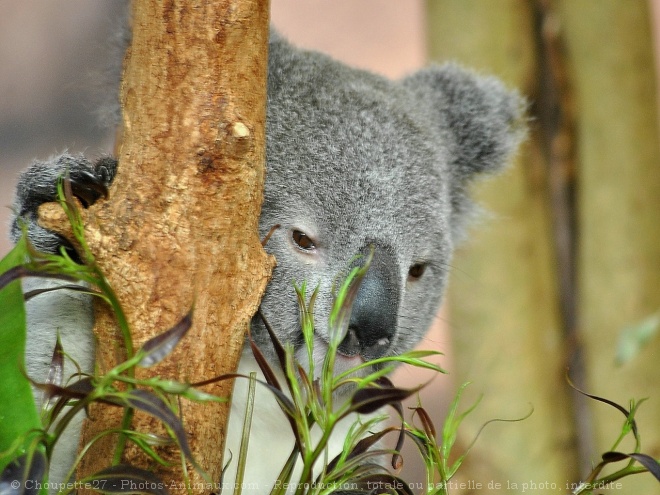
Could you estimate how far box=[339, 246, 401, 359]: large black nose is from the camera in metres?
1.44

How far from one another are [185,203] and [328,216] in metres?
0.46

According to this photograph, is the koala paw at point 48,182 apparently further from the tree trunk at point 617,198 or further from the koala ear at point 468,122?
the tree trunk at point 617,198

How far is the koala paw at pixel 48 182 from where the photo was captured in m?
1.27

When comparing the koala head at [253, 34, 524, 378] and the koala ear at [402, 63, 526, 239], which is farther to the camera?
the koala ear at [402, 63, 526, 239]

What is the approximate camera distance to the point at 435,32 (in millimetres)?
3207

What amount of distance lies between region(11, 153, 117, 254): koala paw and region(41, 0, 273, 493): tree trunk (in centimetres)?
13

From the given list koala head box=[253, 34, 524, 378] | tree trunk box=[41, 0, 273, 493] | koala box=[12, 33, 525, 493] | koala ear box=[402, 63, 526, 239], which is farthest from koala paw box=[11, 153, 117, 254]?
koala ear box=[402, 63, 526, 239]

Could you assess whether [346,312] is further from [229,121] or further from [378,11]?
[378,11]

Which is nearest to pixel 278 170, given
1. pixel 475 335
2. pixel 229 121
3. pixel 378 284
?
pixel 378 284

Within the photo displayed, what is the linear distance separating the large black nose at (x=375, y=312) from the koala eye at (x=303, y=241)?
11 centimetres

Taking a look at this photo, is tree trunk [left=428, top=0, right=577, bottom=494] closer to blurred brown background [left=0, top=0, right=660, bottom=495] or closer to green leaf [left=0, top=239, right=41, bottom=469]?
blurred brown background [left=0, top=0, right=660, bottom=495]

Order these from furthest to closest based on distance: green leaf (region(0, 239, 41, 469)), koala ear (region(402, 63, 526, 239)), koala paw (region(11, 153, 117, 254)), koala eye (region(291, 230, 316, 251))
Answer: koala ear (region(402, 63, 526, 239)) → koala eye (region(291, 230, 316, 251)) → koala paw (region(11, 153, 117, 254)) → green leaf (region(0, 239, 41, 469))

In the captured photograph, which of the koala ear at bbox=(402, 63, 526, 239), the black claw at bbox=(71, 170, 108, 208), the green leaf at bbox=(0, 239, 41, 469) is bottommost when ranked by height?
the green leaf at bbox=(0, 239, 41, 469)

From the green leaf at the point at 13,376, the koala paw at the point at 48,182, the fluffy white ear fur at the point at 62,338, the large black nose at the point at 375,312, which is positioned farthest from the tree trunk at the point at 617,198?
the green leaf at the point at 13,376
